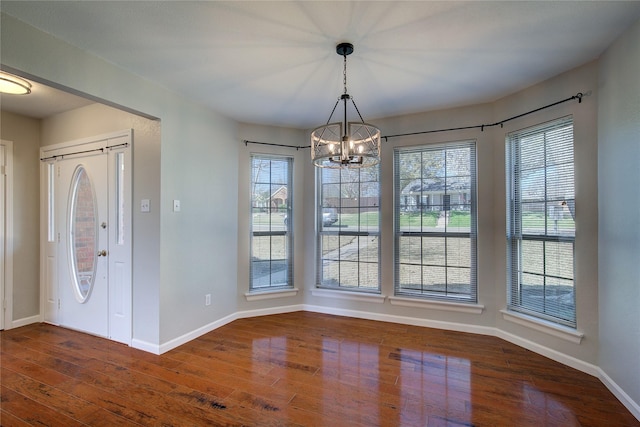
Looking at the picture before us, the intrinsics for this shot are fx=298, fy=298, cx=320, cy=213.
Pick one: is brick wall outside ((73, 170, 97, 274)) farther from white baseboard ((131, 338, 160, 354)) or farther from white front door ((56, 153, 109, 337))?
white baseboard ((131, 338, 160, 354))

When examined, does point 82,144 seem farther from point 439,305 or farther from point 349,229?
point 439,305

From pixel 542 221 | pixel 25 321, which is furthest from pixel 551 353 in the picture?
pixel 25 321

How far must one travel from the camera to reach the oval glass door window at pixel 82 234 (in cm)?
328

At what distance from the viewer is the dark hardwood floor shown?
6.39 feet

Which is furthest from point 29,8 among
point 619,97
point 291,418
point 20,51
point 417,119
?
point 619,97

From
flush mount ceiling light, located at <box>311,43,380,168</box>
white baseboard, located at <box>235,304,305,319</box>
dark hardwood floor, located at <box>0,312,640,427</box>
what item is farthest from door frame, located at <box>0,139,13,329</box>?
flush mount ceiling light, located at <box>311,43,380,168</box>

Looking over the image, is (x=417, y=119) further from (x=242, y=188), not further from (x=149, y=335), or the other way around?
(x=149, y=335)

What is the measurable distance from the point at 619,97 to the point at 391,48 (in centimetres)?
167

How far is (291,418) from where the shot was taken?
75.9 inches

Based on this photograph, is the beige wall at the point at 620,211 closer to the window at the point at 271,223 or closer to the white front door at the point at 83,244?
the window at the point at 271,223

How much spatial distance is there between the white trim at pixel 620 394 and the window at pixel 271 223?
3192mm


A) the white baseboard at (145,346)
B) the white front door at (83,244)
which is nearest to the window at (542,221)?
the white baseboard at (145,346)

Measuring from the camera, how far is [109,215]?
10.3ft

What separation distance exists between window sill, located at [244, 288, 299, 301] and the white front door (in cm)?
154
